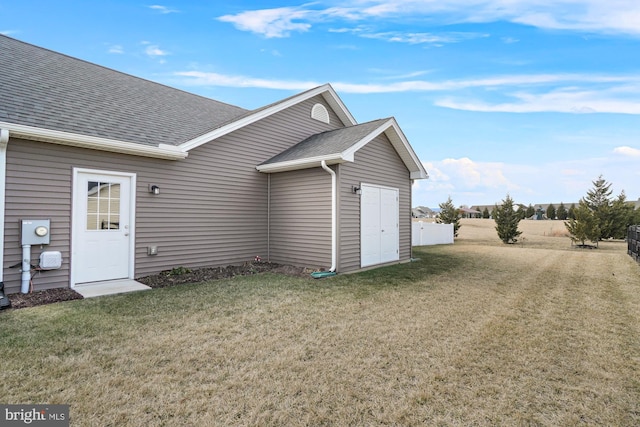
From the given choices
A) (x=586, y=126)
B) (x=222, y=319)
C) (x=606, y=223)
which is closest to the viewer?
(x=222, y=319)

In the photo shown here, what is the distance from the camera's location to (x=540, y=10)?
7.45 meters

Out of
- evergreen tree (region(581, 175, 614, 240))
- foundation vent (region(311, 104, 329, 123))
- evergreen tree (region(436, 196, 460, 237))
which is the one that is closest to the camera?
foundation vent (region(311, 104, 329, 123))

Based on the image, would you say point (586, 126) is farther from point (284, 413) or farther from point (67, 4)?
point (67, 4)

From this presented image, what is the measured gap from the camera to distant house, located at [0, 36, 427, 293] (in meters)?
5.44

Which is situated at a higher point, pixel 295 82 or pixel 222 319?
pixel 295 82

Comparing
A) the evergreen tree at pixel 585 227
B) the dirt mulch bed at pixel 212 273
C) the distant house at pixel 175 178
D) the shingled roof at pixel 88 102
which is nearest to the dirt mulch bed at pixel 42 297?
the distant house at pixel 175 178

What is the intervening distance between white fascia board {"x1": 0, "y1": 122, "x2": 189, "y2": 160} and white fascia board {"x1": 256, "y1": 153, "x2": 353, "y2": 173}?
206 cm

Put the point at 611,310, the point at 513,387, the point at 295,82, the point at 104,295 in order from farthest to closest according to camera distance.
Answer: the point at 295,82, the point at 104,295, the point at 611,310, the point at 513,387


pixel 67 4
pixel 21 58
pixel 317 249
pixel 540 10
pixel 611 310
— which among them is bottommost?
pixel 611 310

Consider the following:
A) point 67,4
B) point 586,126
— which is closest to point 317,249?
point 67,4

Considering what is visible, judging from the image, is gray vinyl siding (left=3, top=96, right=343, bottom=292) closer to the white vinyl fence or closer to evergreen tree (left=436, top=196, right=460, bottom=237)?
the white vinyl fence

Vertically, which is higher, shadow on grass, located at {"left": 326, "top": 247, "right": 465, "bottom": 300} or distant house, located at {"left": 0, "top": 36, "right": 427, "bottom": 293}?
distant house, located at {"left": 0, "top": 36, "right": 427, "bottom": 293}

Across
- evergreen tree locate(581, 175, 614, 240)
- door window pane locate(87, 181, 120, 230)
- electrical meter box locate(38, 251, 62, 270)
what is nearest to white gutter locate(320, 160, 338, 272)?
door window pane locate(87, 181, 120, 230)

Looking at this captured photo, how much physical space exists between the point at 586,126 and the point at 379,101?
28.0 ft
